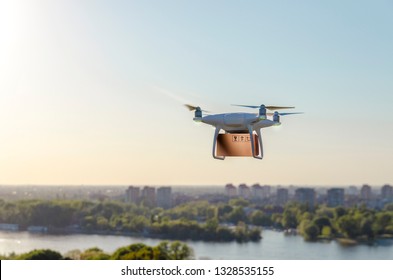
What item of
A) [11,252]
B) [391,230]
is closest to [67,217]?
[11,252]

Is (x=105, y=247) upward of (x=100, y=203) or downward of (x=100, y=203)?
downward

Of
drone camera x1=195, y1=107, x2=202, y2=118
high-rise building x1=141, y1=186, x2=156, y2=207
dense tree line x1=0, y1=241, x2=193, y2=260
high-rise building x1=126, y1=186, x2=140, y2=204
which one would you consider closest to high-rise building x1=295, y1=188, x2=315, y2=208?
high-rise building x1=141, y1=186, x2=156, y2=207

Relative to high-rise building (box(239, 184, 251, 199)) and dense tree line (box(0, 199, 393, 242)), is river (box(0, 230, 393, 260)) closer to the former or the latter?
dense tree line (box(0, 199, 393, 242))

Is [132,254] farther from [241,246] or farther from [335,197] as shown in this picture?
[335,197]

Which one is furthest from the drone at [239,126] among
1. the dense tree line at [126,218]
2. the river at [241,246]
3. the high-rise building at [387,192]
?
the high-rise building at [387,192]
